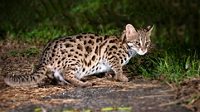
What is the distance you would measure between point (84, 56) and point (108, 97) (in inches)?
62.4

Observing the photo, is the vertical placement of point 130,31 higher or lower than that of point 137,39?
higher

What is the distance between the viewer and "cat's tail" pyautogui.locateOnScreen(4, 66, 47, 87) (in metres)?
8.62

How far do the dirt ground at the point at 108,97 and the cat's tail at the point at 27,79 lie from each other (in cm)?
9

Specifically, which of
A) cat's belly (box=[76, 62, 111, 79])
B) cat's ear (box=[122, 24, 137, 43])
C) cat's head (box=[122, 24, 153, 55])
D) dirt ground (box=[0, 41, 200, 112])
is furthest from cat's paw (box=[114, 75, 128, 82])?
cat's ear (box=[122, 24, 137, 43])

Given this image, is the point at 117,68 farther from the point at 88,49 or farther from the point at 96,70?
the point at 88,49

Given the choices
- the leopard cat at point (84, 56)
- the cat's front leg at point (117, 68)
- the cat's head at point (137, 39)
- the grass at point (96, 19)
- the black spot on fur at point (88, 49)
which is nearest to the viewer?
the leopard cat at point (84, 56)

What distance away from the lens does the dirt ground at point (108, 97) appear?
723cm

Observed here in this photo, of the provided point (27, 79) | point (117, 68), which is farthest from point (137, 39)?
point (27, 79)

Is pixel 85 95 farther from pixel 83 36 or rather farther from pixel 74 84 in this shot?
pixel 83 36

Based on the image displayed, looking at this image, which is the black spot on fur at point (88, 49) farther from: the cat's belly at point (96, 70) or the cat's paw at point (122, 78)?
the cat's paw at point (122, 78)

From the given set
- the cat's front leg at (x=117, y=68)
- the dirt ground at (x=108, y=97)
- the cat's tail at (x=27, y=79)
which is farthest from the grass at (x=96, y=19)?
the dirt ground at (x=108, y=97)

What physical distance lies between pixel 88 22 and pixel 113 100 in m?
9.14

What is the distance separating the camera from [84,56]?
938 centimetres

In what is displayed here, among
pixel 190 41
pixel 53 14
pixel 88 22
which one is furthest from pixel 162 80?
pixel 53 14
